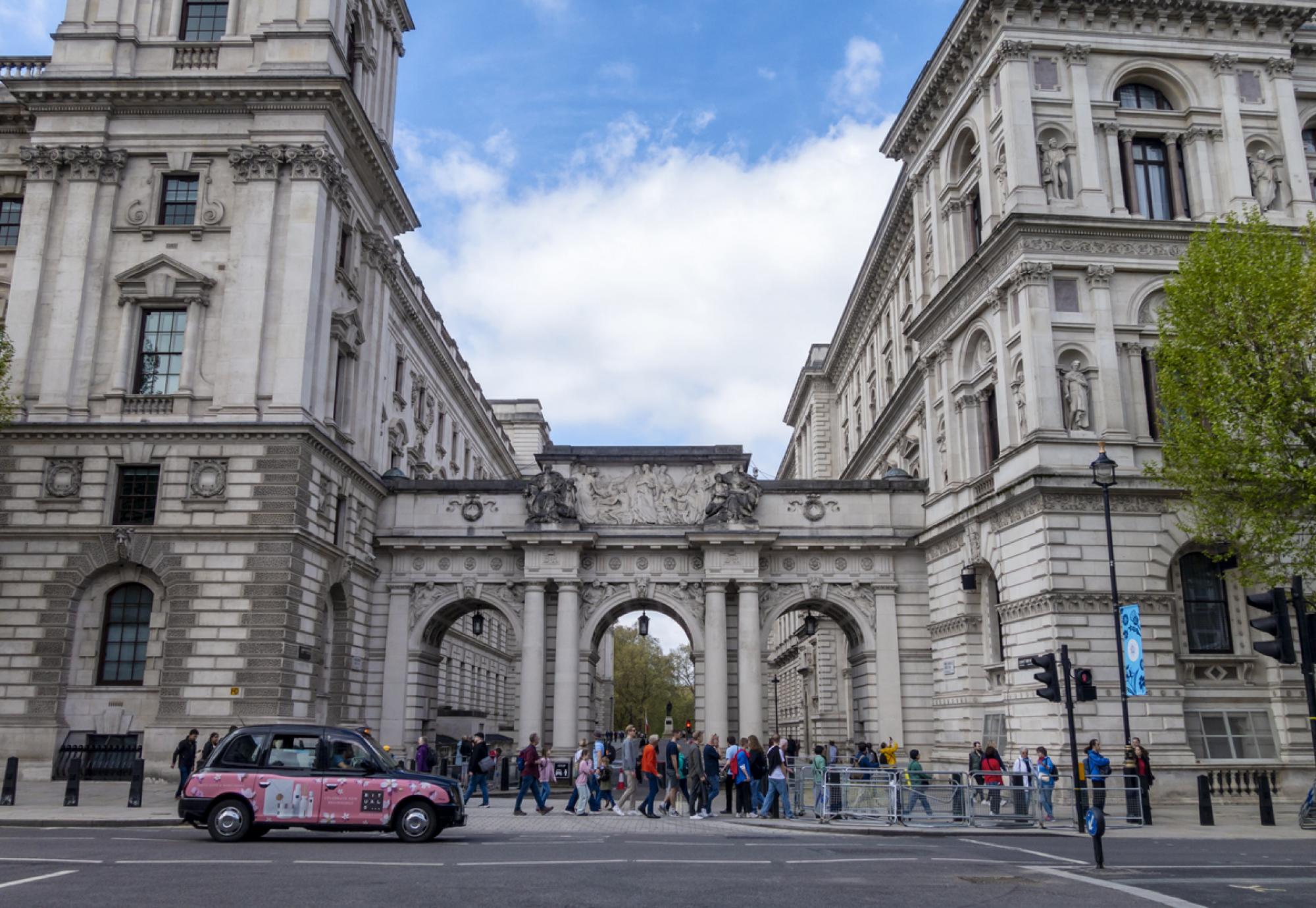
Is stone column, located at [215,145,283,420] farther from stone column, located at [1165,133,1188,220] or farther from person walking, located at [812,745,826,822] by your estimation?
stone column, located at [1165,133,1188,220]

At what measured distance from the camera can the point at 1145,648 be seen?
93.7 feet

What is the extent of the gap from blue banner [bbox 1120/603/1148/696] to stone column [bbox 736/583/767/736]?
12700 millimetres

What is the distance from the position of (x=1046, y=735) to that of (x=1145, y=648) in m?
3.42

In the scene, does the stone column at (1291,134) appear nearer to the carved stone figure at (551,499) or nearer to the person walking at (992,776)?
the person walking at (992,776)

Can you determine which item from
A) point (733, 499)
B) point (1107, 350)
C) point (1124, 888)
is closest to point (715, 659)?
point (733, 499)

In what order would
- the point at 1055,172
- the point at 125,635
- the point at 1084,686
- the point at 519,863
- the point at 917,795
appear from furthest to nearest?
the point at 1055,172, the point at 125,635, the point at 917,795, the point at 1084,686, the point at 519,863

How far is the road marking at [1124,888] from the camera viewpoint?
1249cm

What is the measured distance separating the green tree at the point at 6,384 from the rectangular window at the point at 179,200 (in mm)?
5845

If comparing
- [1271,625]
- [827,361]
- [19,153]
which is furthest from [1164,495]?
[827,361]

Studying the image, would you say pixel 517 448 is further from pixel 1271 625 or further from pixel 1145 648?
pixel 1271 625

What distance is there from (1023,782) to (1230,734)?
7.01 metres

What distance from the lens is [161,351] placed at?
109 feet

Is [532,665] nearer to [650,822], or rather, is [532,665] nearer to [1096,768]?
[650,822]

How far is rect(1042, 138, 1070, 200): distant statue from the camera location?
32.1 metres
